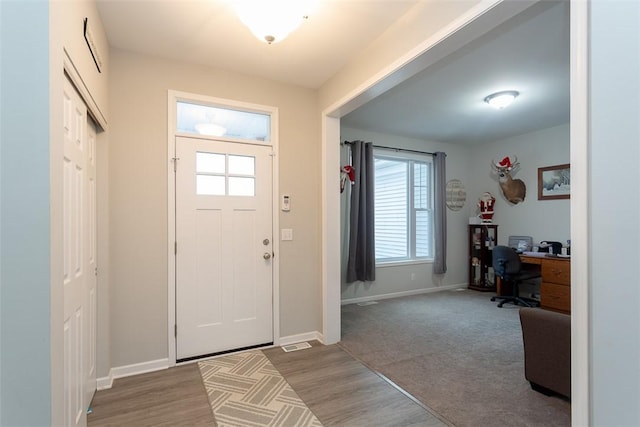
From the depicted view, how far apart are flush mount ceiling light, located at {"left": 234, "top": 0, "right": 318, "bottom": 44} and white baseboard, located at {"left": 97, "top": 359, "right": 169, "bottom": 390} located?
107 inches

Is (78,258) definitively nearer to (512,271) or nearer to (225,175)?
(225,175)

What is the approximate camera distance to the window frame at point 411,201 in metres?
5.15

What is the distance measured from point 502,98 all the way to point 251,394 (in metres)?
3.89

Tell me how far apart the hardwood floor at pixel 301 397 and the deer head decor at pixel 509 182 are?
4235mm

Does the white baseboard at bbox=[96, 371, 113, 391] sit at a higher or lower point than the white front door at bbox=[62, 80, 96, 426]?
lower

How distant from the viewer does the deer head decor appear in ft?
17.1

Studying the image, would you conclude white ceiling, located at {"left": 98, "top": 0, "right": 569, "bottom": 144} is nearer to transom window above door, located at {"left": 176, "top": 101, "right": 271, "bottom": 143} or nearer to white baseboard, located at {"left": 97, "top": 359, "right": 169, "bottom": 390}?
transom window above door, located at {"left": 176, "top": 101, "right": 271, "bottom": 143}

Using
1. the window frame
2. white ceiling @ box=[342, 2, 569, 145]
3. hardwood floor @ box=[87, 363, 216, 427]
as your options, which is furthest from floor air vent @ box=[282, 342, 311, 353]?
white ceiling @ box=[342, 2, 569, 145]

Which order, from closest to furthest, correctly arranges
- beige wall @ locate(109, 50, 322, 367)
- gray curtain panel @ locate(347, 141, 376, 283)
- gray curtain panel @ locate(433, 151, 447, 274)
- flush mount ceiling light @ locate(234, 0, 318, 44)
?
flush mount ceiling light @ locate(234, 0, 318, 44)
beige wall @ locate(109, 50, 322, 367)
gray curtain panel @ locate(347, 141, 376, 283)
gray curtain panel @ locate(433, 151, 447, 274)
